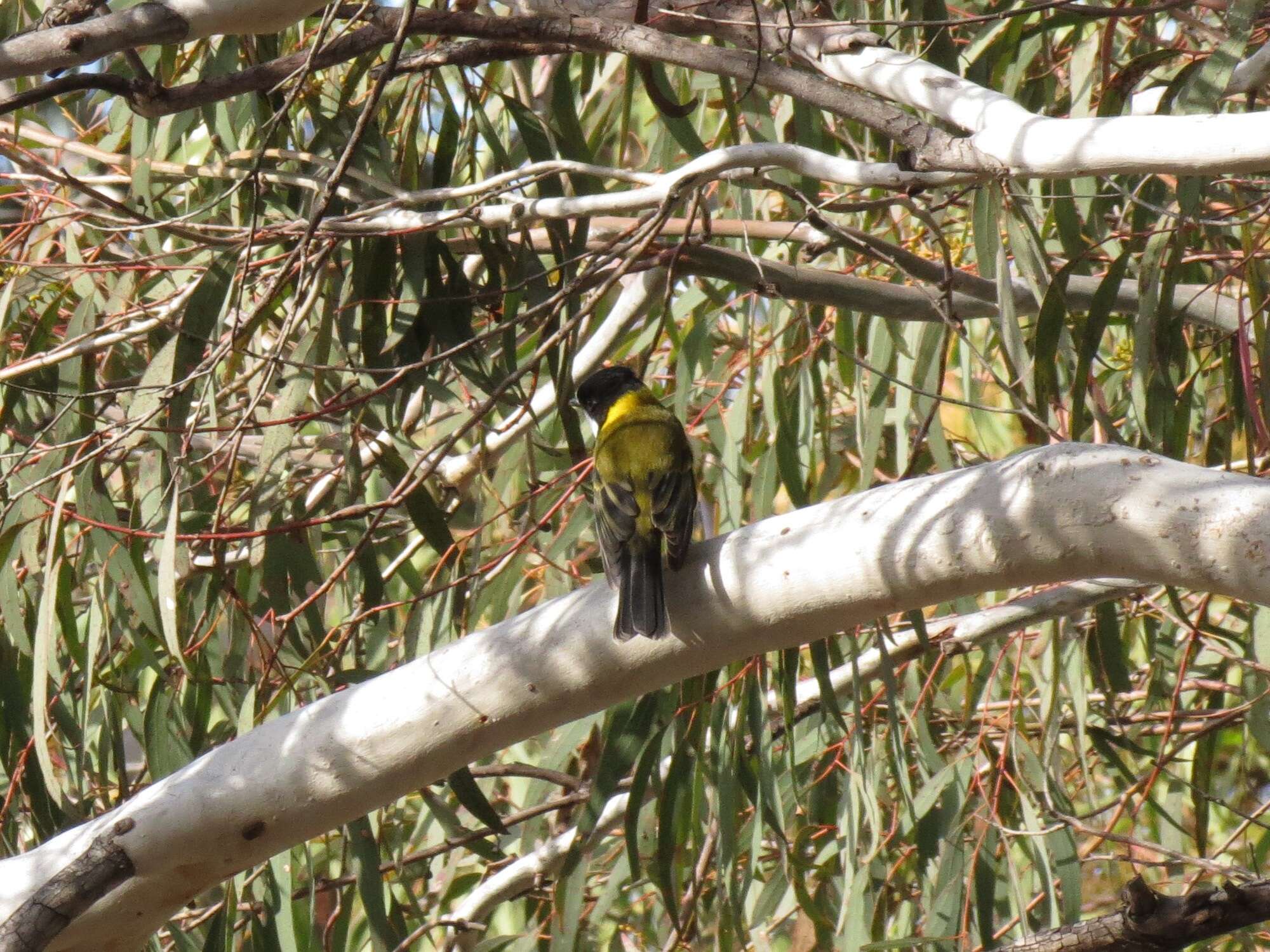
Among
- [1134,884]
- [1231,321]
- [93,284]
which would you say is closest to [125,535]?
[93,284]

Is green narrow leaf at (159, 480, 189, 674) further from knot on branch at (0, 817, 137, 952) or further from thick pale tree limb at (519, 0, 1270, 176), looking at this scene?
thick pale tree limb at (519, 0, 1270, 176)

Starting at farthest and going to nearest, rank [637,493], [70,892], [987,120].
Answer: [637,493] → [987,120] → [70,892]

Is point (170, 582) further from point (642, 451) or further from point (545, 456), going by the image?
point (545, 456)

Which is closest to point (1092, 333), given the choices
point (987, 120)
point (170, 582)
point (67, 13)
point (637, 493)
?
point (987, 120)

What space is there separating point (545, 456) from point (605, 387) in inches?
12.0

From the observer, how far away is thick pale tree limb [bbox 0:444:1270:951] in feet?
5.13

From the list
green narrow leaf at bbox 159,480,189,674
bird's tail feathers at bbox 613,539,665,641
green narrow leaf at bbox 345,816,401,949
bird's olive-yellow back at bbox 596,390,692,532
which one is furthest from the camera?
bird's olive-yellow back at bbox 596,390,692,532

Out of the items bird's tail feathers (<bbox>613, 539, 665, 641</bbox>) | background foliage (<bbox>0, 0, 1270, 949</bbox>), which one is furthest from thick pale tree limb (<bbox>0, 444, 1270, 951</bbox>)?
background foliage (<bbox>0, 0, 1270, 949</bbox>)

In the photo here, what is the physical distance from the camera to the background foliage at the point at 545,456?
2.29m

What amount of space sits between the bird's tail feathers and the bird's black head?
1.38 m

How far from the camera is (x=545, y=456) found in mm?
3455

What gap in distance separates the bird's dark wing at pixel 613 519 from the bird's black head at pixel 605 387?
61cm

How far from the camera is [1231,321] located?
102 inches

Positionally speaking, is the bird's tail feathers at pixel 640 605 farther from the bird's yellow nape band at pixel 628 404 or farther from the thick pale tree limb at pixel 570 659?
the bird's yellow nape band at pixel 628 404
